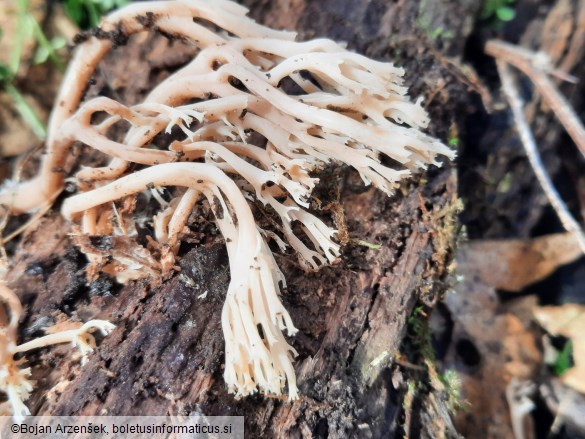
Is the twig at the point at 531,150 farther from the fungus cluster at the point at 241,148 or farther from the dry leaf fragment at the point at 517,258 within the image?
the fungus cluster at the point at 241,148

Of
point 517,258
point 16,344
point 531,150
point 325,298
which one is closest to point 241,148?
point 325,298

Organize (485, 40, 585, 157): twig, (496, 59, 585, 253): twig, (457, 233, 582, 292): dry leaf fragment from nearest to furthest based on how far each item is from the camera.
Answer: (496, 59, 585, 253): twig → (485, 40, 585, 157): twig → (457, 233, 582, 292): dry leaf fragment

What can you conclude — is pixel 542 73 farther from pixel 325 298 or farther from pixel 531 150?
pixel 325 298

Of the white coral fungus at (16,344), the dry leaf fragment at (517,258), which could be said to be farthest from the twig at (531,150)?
the white coral fungus at (16,344)

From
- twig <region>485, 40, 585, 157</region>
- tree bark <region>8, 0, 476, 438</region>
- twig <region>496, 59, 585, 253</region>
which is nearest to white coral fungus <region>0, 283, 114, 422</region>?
tree bark <region>8, 0, 476, 438</region>

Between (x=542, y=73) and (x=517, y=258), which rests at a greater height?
(x=542, y=73)

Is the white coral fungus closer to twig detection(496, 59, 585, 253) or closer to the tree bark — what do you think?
the tree bark

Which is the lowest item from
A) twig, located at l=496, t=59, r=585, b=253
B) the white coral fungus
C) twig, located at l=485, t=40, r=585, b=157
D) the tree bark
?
the white coral fungus
